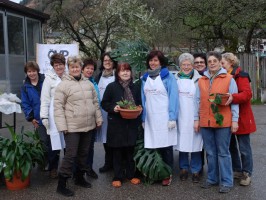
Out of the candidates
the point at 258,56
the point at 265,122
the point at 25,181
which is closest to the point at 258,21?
the point at 258,56

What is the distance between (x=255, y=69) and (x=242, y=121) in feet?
33.5

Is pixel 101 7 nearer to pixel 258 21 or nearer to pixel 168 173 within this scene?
pixel 258 21

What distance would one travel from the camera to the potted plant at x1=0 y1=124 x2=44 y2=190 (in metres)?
4.91

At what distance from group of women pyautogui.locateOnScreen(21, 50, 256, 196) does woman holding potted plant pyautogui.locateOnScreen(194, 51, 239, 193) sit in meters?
0.01

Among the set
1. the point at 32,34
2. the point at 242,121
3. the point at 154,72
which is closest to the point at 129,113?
the point at 154,72

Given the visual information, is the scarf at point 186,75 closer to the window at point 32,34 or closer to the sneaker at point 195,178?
the sneaker at point 195,178

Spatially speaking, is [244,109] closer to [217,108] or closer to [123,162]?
[217,108]

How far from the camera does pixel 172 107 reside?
16.1 ft

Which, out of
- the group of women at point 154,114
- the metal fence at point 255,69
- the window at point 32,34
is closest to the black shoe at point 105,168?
the group of women at point 154,114

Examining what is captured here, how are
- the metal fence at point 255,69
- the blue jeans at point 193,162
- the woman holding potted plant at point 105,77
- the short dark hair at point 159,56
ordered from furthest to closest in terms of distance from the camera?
the metal fence at point 255,69 < the woman holding potted plant at point 105,77 < the blue jeans at point 193,162 < the short dark hair at point 159,56

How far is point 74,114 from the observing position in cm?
470

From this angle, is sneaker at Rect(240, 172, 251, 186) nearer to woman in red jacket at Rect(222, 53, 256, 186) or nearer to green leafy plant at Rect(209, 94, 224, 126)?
woman in red jacket at Rect(222, 53, 256, 186)

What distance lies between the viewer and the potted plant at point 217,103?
4.52 m

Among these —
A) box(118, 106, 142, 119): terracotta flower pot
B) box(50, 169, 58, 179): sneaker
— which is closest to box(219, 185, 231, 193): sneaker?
box(118, 106, 142, 119): terracotta flower pot
